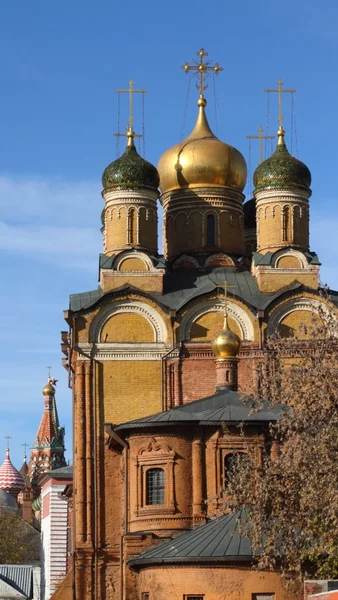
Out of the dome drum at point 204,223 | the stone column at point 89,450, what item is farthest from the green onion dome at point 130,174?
the stone column at point 89,450

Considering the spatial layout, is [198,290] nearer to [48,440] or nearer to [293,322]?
[293,322]

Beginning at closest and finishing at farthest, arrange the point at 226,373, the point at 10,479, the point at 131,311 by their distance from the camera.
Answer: the point at 226,373 < the point at 131,311 < the point at 10,479

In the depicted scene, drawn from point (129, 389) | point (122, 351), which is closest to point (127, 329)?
point (122, 351)

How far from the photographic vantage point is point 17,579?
53656mm

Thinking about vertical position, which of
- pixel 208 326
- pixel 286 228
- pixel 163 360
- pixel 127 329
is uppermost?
pixel 286 228

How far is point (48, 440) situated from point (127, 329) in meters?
45.9

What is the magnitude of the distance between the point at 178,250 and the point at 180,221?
86 centimetres

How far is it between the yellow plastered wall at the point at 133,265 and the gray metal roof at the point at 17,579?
20226 mm

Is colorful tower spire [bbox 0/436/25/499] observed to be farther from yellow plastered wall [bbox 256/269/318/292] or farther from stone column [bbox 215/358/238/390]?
stone column [bbox 215/358/238/390]

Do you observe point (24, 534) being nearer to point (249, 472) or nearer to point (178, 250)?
point (178, 250)

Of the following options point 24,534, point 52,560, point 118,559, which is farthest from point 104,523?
point 24,534

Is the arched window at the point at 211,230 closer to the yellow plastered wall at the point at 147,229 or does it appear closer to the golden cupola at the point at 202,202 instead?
the golden cupola at the point at 202,202

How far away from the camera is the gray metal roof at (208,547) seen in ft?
84.8

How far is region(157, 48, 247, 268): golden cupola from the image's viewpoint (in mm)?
38281
